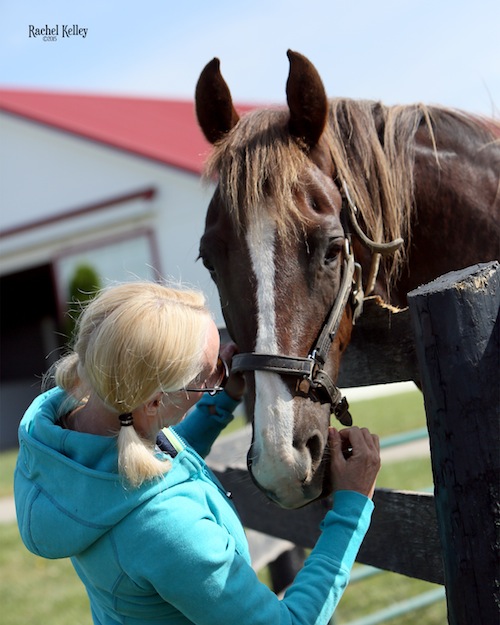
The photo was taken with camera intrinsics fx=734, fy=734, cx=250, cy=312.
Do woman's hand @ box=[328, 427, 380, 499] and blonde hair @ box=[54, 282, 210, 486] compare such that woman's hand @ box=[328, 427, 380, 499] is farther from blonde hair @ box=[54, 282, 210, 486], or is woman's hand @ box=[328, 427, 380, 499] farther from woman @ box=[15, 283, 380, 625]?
blonde hair @ box=[54, 282, 210, 486]

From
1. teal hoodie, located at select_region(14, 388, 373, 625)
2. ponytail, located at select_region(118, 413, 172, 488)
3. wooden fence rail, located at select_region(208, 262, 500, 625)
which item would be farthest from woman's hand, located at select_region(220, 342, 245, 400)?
wooden fence rail, located at select_region(208, 262, 500, 625)

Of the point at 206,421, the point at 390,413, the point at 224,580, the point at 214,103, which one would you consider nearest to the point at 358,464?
the point at 224,580

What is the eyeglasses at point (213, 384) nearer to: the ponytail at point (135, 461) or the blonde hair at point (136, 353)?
the blonde hair at point (136, 353)

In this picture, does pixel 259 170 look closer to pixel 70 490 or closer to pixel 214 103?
pixel 214 103

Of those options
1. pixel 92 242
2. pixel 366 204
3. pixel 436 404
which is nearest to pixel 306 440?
pixel 436 404

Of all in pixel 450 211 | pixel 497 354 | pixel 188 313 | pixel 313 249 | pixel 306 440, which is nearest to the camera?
pixel 497 354

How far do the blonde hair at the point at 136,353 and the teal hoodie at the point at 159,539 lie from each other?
74mm

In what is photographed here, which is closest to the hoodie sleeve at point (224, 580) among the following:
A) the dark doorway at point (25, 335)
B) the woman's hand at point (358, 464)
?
the woman's hand at point (358, 464)

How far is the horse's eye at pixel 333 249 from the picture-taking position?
217 cm

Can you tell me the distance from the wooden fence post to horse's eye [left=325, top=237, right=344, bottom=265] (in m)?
0.69

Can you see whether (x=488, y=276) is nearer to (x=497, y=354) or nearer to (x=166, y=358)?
(x=497, y=354)

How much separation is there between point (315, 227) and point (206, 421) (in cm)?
70

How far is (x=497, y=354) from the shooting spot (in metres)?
1.47

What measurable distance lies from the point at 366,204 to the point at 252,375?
755 mm
